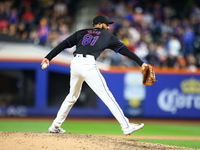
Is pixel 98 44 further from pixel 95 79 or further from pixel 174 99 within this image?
pixel 174 99

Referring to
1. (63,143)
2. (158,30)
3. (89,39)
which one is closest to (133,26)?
(158,30)

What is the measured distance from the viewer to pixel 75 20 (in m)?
17.0

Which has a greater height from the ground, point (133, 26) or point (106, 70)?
point (133, 26)

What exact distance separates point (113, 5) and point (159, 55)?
3.96m

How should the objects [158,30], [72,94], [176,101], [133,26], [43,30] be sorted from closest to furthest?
[72,94]
[176,101]
[43,30]
[133,26]
[158,30]

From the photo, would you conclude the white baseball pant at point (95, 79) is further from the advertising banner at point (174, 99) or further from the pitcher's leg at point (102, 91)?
the advertising banner at point (174, 99)

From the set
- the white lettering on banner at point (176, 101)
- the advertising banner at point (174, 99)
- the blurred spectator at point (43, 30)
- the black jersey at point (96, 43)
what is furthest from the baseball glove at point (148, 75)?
the blurred spectator at point (43, 30)

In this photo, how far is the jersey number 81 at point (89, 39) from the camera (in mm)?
5934

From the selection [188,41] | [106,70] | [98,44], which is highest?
[188,41]

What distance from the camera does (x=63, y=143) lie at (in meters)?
5.44

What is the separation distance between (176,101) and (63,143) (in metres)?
7.91

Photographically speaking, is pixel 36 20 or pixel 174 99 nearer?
pixel 174 99

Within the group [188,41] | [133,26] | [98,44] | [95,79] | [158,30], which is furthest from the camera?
[158,30]

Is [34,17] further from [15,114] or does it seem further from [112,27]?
[15,114]
